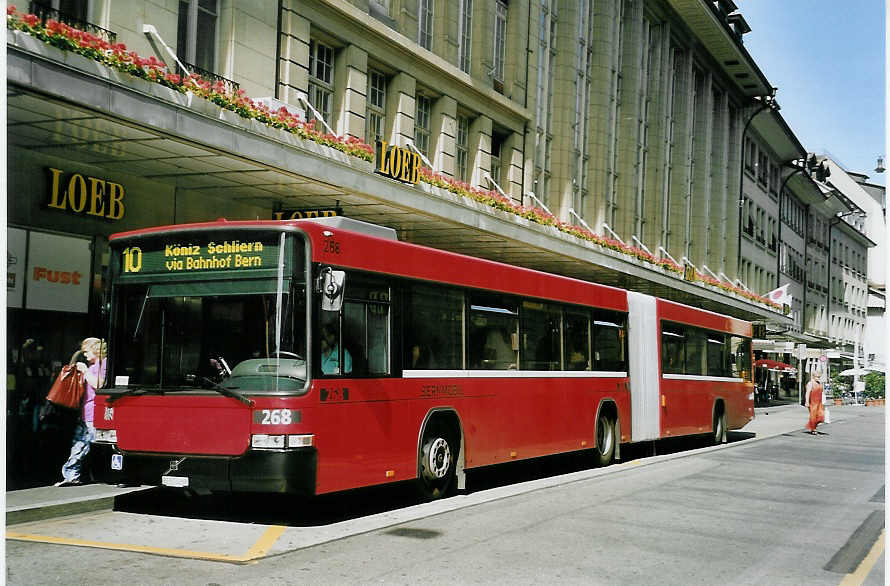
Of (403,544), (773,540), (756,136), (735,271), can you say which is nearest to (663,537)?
(773,540)

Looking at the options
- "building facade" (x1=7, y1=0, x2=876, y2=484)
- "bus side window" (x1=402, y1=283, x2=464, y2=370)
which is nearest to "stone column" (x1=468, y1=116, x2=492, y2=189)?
"building facade" (x1=7, y1=0, x2=876, y2=484)

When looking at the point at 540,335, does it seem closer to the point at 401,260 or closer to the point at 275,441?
the point at 401,260

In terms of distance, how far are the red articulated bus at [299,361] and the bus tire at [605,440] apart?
3755 millimetres

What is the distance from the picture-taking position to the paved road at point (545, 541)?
7.81 metres

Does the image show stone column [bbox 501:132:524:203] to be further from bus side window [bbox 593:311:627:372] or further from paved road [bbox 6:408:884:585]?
paved road [bbox 6:408:884:585]

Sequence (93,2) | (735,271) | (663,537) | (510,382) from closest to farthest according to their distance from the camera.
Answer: (663,537)
(510,382)
(93,2)
(735,271)

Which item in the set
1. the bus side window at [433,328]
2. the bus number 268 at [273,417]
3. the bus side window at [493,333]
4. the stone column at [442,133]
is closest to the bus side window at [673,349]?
the bus side window at [493,333]

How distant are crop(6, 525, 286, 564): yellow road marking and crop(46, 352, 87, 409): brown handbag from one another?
3.11 meters

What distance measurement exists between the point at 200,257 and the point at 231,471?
2156mm

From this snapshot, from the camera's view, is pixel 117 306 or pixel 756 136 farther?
pixel 756 136

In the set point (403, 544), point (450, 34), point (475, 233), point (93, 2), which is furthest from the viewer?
point (450, 34)

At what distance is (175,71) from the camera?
17.4 metres

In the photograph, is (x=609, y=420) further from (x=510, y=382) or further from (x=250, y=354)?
(x=250, y=354)

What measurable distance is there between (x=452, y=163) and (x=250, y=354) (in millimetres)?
17526
